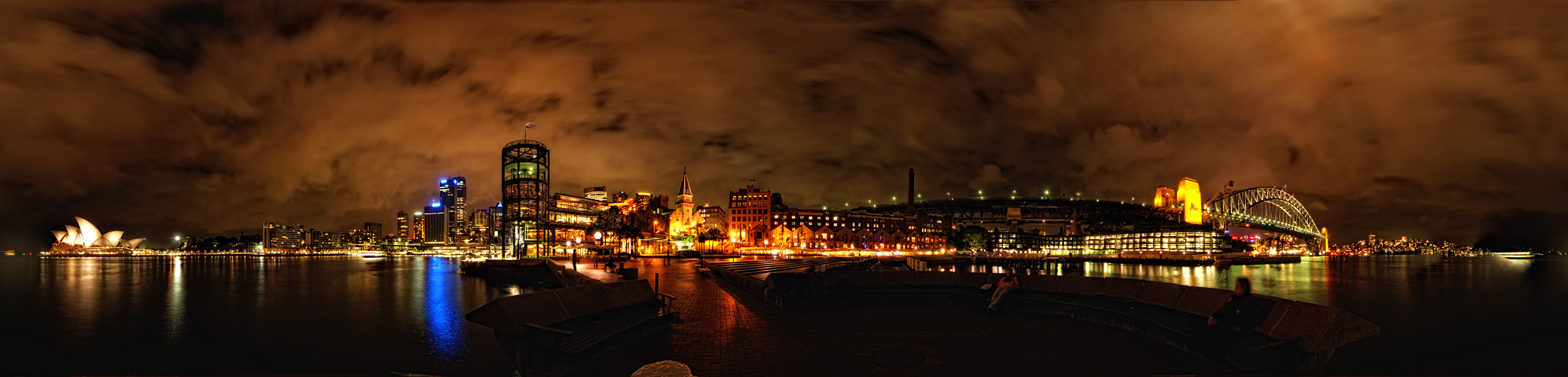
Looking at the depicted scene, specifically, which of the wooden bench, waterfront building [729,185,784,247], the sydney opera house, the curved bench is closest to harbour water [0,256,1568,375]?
the curved bench

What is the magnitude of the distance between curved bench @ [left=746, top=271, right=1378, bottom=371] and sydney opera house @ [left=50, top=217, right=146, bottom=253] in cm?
Result: 25060

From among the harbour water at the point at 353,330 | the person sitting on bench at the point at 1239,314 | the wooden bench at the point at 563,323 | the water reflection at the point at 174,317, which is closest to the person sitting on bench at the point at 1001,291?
the person sitting on bench at the point at 1239,314

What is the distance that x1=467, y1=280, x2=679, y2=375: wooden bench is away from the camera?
25.5 feet

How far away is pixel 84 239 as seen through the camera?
589 ft

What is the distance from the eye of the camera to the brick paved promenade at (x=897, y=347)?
825cm

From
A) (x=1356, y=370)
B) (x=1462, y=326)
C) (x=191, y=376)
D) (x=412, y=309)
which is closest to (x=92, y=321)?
(x=412, y=309)

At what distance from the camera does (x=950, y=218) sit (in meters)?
194

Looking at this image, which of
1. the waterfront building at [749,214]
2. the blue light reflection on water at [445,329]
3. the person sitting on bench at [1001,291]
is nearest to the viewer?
the person sitting on bench at [1001,291]

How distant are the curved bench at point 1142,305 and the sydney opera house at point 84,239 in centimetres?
25060

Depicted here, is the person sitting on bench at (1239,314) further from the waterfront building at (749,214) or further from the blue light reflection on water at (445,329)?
the waterfront building at (749,214)

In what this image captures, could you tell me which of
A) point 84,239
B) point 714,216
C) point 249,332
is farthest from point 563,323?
point 84,239

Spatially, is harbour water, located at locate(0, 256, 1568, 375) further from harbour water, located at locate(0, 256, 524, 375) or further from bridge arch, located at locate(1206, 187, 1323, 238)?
bridge arch, located at locate(1206, 187, 1323, 238)

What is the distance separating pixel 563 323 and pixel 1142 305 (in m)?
9.48

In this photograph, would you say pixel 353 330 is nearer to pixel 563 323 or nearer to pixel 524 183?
pixel 563 323
